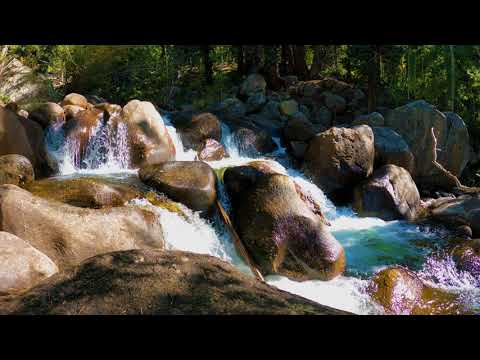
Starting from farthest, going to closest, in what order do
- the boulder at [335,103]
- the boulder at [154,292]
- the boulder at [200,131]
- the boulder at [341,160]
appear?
1. the boulder at [335,103]
2. the boulder at [200,131]
3. the boulder at [341,160]
4. the boulder at [154,292]

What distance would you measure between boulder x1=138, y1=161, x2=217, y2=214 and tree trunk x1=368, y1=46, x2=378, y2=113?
14197 millimetres

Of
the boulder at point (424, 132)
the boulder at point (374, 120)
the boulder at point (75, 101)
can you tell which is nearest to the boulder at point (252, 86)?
the boulder at point (374, 120)

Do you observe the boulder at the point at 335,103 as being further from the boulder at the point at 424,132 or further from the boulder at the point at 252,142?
the boulder at the point at 252,142

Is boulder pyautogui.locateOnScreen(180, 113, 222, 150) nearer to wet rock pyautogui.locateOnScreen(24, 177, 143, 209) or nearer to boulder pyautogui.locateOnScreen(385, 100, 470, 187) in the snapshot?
wet rock pyautogui.locateOnScreen(24, 177, 143, 209)

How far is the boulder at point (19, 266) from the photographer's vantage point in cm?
409

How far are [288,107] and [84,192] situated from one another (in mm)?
13533

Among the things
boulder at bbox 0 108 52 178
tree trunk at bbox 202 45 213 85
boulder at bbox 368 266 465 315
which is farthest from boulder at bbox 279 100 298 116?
boulder at bbox 368 266 465 315

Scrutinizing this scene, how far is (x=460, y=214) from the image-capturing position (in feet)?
35.2

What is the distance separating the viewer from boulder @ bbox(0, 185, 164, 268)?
552cm

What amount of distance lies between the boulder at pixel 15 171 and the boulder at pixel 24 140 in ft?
5.51

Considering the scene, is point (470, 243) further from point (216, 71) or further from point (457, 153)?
point (216, 71)

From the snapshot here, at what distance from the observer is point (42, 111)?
11.8 meters
